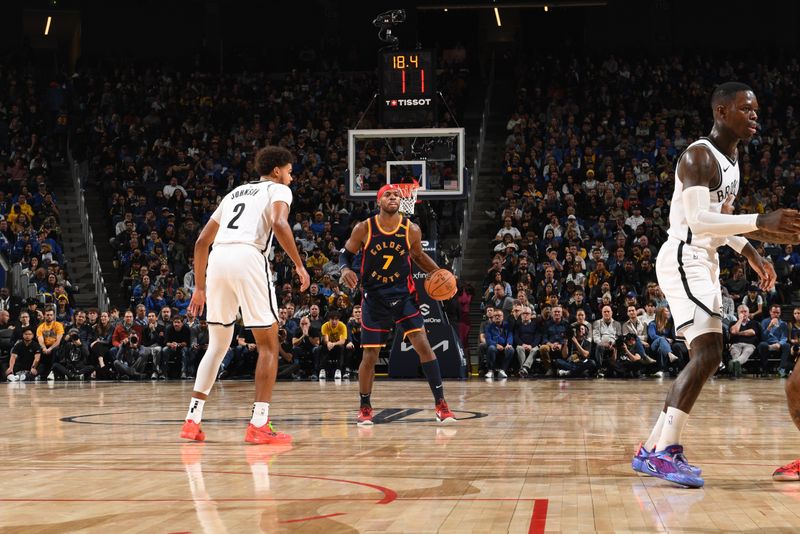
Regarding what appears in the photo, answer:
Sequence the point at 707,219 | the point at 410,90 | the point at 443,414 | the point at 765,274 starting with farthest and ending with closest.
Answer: the point at 410,90
the point at 443,414
the point at 765,274
the point at 707,219

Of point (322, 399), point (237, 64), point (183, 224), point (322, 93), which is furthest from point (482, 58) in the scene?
point (322, 399)

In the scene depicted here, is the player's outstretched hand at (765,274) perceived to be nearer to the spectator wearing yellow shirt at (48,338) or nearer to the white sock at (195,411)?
the white sock at (195,411)

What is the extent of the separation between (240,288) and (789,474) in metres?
Result: 3.79

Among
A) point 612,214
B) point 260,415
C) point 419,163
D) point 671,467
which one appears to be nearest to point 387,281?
point 260,415

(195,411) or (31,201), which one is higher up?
(31,201)

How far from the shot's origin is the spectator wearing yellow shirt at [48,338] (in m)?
17.6

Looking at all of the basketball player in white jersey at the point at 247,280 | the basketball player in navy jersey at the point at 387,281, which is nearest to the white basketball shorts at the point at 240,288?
the basketball player in white jersey at the point at 247,280

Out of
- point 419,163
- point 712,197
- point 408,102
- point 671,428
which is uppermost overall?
point 408,102

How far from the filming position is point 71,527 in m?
3.99

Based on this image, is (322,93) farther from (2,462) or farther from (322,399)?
(2,462)

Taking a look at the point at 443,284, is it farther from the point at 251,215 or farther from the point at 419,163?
the point at 419,163

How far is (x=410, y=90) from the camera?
17422 mm

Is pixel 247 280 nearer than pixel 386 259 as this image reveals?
Yes

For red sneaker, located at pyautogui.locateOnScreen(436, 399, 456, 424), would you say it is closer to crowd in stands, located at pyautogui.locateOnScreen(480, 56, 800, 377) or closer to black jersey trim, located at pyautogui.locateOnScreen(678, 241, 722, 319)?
black jersey trim, located at pyautogui.locateOnScreen(678, 241, 722, 319)
